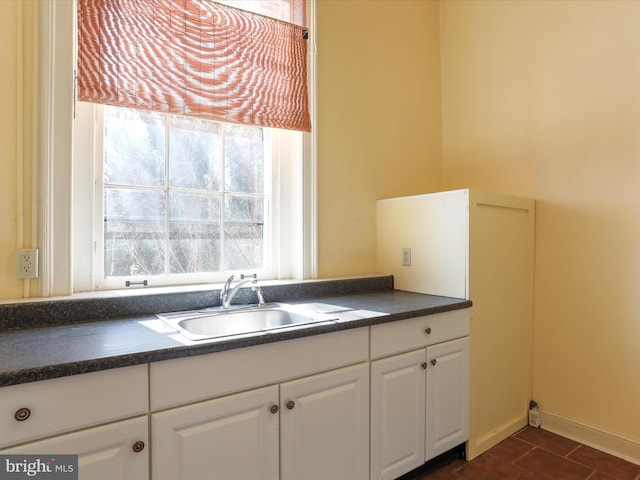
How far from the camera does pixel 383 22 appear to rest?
2494mm

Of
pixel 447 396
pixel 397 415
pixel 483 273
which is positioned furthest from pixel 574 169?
pixel 397 415

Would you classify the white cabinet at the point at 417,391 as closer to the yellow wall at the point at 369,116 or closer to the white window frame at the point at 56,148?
the yellow wall at the point at 369,116

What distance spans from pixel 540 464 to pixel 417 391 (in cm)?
80

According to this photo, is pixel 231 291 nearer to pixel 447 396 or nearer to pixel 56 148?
pixel 56 148

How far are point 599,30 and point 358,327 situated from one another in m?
2.07

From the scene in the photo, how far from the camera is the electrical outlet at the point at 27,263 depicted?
1410 millimetres

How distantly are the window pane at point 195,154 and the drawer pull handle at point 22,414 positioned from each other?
115cm

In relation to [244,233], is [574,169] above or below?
above

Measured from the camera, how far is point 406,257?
2.26m

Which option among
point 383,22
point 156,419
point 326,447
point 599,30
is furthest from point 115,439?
point 599,30

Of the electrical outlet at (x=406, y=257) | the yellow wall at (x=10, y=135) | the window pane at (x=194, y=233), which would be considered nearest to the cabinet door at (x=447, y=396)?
the electrical outlet at (x=406, y=257)

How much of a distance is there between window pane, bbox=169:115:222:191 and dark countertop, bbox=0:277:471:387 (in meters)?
0.63

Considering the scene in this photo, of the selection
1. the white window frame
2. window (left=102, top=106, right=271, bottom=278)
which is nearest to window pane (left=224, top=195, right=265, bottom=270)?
window (left=102, top=106, right=271, bottom=278)

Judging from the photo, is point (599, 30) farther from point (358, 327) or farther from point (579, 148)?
point (358, 327)
